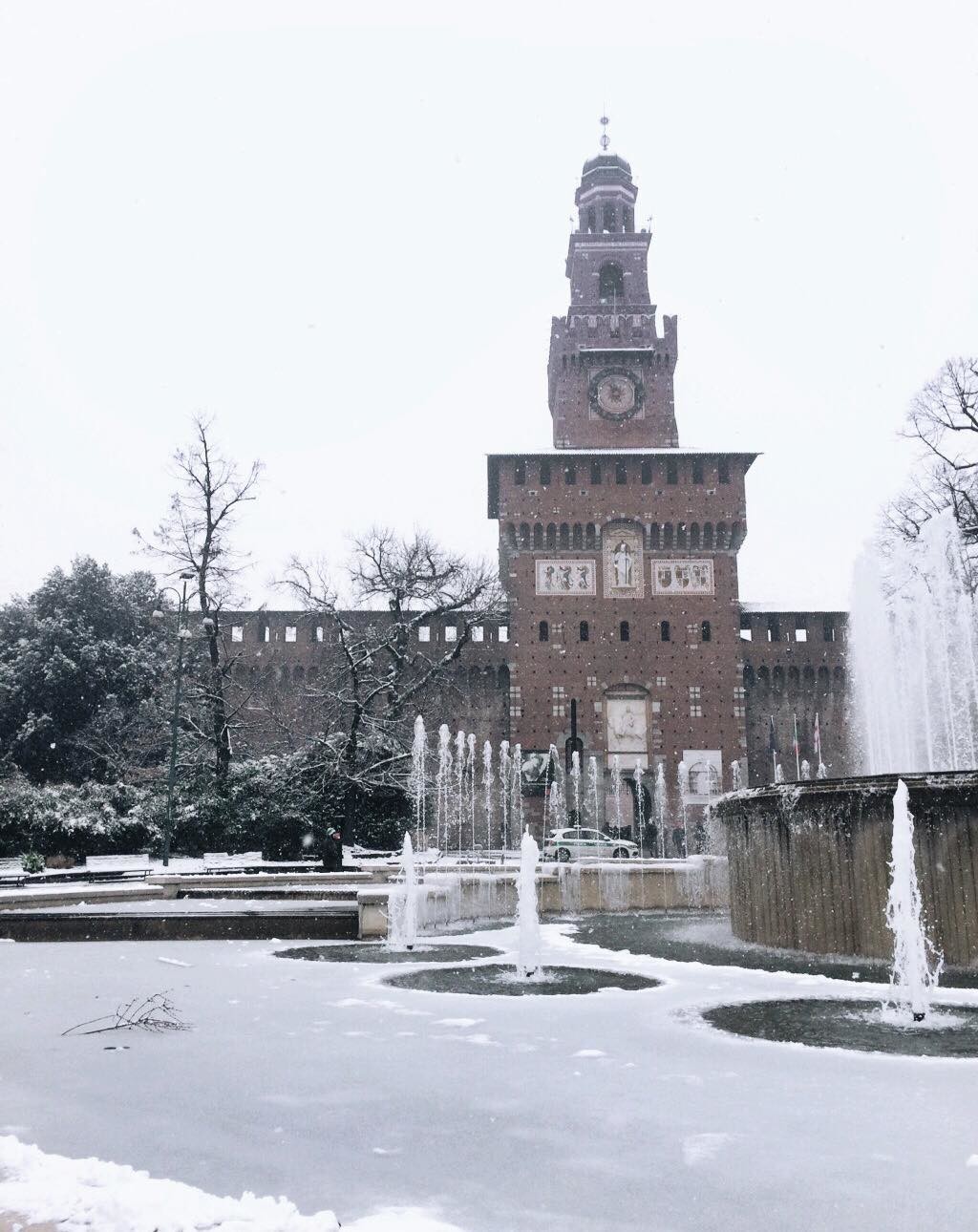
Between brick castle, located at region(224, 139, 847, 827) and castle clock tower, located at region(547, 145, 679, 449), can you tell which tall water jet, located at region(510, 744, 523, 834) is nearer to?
brick castle, located at region(224, 139, 847, 827)

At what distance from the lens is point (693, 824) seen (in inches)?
1391

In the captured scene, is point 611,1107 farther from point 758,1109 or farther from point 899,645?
point 899,645

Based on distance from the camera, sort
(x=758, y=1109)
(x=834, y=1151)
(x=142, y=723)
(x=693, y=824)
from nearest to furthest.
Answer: (x=834, y=1151), (x=758, y=1109), (x=142, y=723), (x=693, y=824)

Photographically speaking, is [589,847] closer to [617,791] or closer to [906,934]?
[617,791]

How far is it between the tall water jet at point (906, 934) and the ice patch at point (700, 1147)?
2.60 m

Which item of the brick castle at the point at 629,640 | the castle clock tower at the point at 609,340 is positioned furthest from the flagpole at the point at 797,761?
the castle clock tower at the point at 609,340

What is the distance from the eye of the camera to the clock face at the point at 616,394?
132ft

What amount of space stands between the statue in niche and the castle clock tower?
4.15 meters

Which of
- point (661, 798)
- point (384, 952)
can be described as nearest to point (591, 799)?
point (661, 798)

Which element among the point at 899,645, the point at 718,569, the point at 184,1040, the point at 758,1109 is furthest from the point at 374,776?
the point at 758,1109

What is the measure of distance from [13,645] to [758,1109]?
32115 millimetres

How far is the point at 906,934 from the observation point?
6.29 m

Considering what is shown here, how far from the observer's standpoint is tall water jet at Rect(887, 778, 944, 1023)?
5.83m

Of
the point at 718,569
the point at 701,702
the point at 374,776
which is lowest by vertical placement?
the point at 374,776
